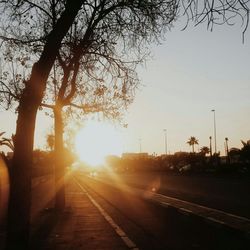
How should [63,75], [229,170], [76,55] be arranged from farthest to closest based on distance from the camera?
[229,170] → [63,75] → [76,55]

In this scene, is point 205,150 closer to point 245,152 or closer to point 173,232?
point 245,152

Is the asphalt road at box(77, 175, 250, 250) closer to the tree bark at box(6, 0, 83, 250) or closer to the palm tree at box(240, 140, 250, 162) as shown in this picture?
the tree bark at box(6, 0, 83, 250)

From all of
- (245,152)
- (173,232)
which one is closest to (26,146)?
(173,232)

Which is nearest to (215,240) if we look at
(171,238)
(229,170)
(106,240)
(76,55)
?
(171,238)

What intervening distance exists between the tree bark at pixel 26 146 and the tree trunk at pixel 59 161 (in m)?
12.5

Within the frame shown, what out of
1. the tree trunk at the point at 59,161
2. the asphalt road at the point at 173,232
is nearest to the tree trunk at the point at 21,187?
the asphalt road at the point at 173,232

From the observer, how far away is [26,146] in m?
7.73

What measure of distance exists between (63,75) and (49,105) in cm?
172

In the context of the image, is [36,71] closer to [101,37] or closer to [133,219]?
[101,37]

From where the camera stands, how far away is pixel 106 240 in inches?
452

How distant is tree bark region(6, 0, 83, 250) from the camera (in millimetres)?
7547

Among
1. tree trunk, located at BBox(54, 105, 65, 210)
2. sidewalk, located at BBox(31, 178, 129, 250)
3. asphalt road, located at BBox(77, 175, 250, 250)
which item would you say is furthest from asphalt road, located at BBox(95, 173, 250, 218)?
tree trunk, located at BBox(54, 105, 65, 210)

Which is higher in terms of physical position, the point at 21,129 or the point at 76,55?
the point at 76,55

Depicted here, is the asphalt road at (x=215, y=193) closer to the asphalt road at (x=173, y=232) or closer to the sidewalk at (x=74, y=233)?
the asphalt road at (x=173, y=232)
